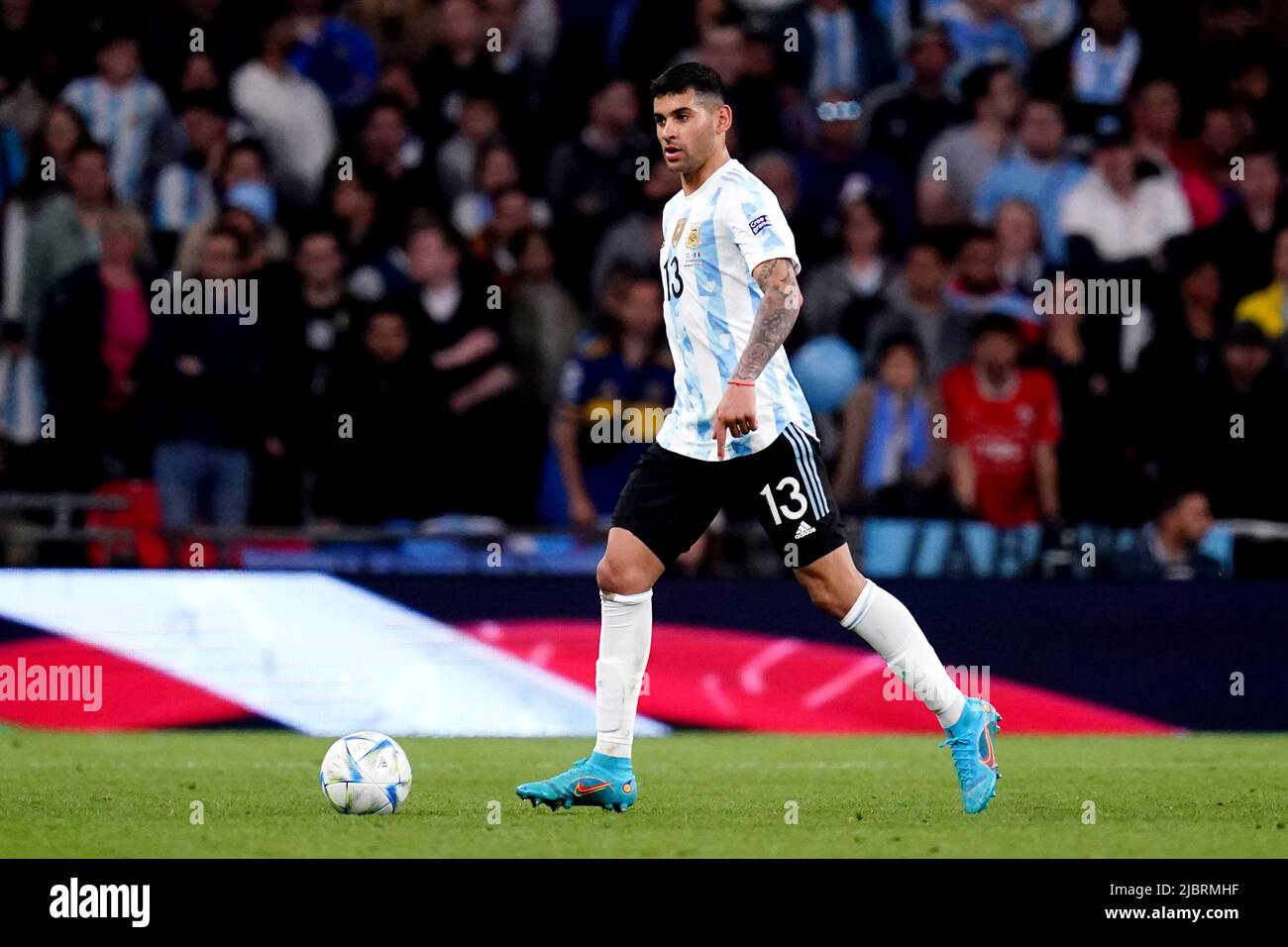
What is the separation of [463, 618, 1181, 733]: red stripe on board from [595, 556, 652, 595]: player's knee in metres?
3.39

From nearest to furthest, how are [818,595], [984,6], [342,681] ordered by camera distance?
[818,595]
[342,681]
[984,6]

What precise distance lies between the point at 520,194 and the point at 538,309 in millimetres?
794

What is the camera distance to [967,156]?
13953mm

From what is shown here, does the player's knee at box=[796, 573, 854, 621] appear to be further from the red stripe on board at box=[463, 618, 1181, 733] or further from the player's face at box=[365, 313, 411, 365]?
the player's face at box=[365, 313, 411, 365]

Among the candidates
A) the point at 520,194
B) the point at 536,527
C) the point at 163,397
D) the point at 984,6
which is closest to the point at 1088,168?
the point at 984,6

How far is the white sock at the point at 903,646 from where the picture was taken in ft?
23.4

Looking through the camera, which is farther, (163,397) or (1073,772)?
(163,397)

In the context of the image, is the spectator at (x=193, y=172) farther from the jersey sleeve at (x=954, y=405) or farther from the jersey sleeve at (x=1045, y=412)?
the jersey sleeve at (x=1045, y=412)

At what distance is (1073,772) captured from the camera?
A: 8523mm

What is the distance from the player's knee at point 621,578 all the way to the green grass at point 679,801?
74cm

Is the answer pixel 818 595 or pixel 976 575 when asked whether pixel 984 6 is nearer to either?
pixel 976 575

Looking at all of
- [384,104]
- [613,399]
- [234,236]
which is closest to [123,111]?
[384,104]

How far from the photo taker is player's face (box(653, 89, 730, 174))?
7090mm

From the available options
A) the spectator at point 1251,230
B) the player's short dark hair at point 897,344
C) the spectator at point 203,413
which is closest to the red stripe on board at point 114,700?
the spectator at point 203,413
